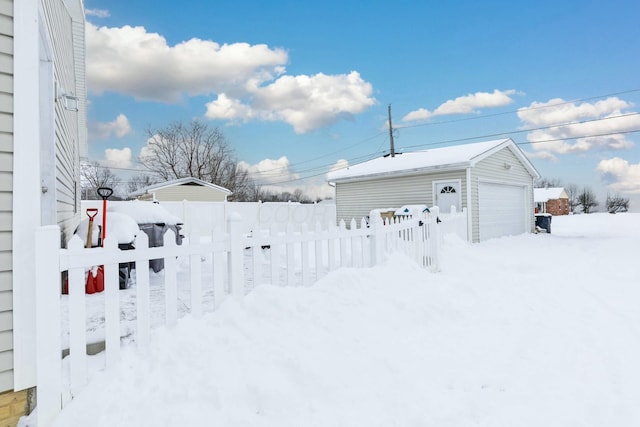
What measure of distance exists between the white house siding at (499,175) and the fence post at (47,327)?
12075 millimetres

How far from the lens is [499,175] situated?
1383 cm

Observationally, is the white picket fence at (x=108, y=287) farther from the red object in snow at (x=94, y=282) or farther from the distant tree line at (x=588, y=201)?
the distant tree line at (x=588, y=201)

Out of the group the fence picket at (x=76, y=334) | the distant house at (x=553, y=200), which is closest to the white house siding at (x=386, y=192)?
the fence picket at (x=76, y=334)

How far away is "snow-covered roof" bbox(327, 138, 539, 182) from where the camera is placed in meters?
12.2

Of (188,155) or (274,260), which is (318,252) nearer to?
(274,260)

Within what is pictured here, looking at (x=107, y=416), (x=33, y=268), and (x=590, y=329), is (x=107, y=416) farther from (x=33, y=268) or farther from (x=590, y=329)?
(x=590, y=329)

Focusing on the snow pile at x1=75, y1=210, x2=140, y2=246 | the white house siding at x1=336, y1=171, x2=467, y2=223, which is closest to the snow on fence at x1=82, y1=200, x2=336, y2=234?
the white house siding at x1=336, y1=171, x2=467, y2=223

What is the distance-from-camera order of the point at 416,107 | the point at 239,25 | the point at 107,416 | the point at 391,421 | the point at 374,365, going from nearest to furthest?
the point at 107,416, the point at 391,421, the point at 374,365, the point at 239,25, the point at 416,107

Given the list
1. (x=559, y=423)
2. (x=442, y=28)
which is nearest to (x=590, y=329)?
(x=559, y=423)

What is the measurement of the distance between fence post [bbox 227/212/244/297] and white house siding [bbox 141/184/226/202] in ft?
58.2

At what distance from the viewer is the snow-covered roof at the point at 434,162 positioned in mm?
12240

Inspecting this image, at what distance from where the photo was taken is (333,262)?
4008 mm

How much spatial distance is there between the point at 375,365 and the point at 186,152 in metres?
31.0

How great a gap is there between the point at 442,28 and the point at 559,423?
49.4ft
